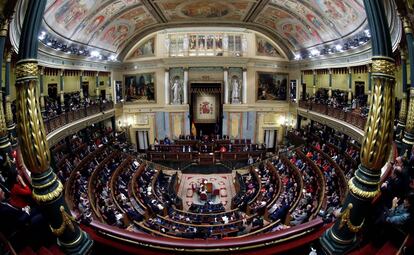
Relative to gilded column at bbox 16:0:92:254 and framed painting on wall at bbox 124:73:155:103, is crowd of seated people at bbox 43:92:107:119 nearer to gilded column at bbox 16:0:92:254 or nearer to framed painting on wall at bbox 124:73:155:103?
framed painting on wall at bbox 124:73:155:103

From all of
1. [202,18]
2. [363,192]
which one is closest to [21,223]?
[363,192]

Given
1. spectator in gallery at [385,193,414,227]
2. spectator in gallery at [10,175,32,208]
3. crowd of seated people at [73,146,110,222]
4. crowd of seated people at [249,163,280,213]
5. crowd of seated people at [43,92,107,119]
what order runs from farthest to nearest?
1. crowd of seated people at [43,92,107,119]
2. crowd of seated people at [249,163,280,213]
3. crowd of seated people at [73,146,110,222]
4. spectator in gallery at [10,175,32,208]
5. spectator in gallery at [385,193,414,227]

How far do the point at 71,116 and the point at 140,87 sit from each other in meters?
9.33

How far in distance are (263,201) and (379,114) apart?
35.3 ft

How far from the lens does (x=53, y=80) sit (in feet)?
65.2

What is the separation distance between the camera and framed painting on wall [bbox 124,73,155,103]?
24.2m

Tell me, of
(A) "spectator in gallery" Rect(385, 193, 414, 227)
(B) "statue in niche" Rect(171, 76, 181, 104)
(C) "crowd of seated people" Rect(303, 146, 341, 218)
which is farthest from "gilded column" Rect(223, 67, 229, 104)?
(A) "spectator in gallery" Rect(385, 193, 414, 227)

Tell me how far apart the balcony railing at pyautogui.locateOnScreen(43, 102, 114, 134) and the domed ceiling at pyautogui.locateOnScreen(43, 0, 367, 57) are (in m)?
4.60

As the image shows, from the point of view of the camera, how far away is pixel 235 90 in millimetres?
23953

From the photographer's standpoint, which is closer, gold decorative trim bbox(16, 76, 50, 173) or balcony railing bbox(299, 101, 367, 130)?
gold decorative trim bbox(16, 76, 50, 173)

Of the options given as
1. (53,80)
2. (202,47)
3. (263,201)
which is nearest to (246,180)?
(263,201)

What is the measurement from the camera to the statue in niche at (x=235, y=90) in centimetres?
2383

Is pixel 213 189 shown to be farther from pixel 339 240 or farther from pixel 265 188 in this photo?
pixel 339 240

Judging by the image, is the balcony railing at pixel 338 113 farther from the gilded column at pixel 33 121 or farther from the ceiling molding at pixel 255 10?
the gilded column at pixel 33 121
